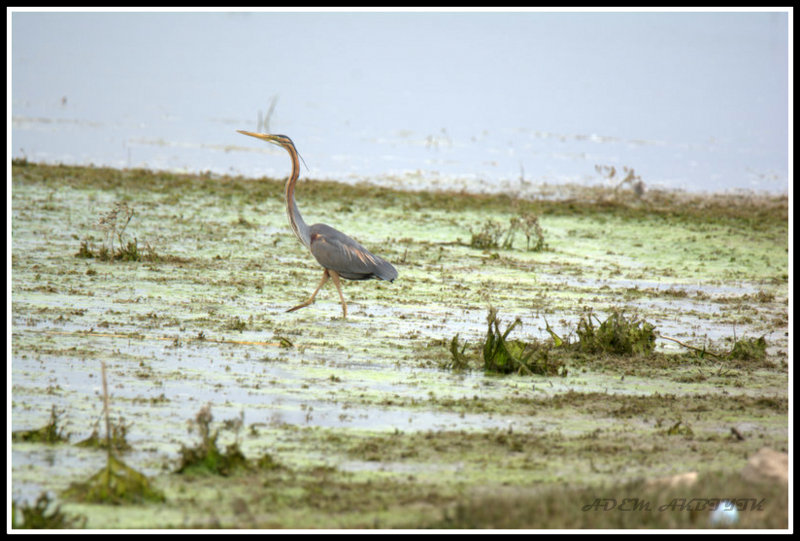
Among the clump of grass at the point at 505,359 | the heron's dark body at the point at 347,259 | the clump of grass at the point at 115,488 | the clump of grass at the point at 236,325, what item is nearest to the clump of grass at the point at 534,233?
the heron's dark body at the point at 347,259

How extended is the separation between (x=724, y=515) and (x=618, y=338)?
3.85m

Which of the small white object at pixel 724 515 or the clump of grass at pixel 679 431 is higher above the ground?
the clump of grass at pixel 679 431

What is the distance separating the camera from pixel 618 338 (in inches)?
325

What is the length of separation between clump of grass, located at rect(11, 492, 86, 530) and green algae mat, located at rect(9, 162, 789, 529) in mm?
11

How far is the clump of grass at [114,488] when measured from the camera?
4633 mm

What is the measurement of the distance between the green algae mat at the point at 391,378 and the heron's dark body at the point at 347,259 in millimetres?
382

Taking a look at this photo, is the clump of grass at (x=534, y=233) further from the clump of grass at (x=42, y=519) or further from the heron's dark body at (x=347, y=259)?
the clump of grass at (x=42, y=519)

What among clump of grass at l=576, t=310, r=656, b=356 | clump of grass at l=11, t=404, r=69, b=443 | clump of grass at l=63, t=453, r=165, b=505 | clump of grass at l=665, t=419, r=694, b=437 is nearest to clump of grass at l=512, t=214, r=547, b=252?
clump of grass at l=576, t=310, r=656, b=356

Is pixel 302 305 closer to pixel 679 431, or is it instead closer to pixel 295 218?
pixel 295 218

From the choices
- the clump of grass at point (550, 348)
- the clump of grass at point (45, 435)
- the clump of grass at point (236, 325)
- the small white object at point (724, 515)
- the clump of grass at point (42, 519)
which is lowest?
the clump of grass at point (42, 519)

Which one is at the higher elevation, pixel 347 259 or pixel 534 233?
pixel 534 233

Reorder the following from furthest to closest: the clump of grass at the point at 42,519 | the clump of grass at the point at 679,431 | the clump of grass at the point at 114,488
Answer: the clump of grass at the point at 679,431 → the clump of grass at the point at 114,488 → the clump of grass at the point at 42,519

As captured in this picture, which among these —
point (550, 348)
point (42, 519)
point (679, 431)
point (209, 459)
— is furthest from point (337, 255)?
point (42, 519)

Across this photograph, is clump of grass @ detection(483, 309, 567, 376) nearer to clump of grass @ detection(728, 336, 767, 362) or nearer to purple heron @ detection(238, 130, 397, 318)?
clump of grass @ detection(728, 336, 767, 362)
